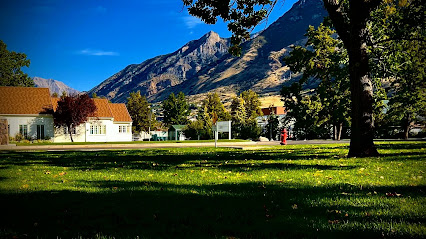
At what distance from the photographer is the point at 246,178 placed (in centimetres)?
688

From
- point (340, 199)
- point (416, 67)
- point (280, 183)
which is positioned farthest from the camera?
point (416, 67)

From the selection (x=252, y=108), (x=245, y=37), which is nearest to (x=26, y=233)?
(x=245, y=37)

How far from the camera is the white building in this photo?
1615 inches

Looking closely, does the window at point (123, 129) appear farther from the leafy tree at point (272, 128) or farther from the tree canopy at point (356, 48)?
the tree canopy at point (356, 48)

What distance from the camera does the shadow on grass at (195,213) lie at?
10.4 ft

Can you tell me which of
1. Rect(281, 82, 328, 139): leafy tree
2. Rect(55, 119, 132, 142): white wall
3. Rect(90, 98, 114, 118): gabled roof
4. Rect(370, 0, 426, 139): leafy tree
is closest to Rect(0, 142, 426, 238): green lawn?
Rect(370, 0, 426, 139): leafy tree

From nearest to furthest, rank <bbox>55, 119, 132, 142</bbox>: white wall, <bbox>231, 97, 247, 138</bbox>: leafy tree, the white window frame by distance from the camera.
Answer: <bbox>55, 119, 132, 142</bbox>: white wall
the white window frame
<bbox>231, 97, 247, 138</bbox>: leafy tree

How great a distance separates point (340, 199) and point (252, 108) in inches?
2783

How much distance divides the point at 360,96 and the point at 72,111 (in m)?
40.0

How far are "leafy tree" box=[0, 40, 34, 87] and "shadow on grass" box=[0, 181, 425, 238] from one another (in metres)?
62.4

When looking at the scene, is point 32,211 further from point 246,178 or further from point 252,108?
point 252,108

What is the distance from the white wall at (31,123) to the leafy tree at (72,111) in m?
1.04

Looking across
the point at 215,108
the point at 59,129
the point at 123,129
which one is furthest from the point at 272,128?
the point at 59,129

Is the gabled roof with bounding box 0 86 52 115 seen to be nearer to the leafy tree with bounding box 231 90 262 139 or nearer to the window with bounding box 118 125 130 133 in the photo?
the window with bounding box 118 125 130 133
